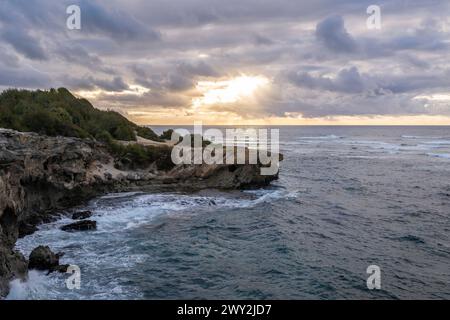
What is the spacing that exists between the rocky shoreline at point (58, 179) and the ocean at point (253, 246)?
1.36 meters

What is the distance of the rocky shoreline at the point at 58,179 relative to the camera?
71.1 ft

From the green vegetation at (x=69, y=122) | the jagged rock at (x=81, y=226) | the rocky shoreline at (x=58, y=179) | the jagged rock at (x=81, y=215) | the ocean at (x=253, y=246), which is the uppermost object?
the green vegetation at (x=69, y=122)

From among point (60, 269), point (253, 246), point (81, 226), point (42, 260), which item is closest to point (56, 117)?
point (81, 226)

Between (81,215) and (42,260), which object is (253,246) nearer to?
(42,260)

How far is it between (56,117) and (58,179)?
1245 centimetres

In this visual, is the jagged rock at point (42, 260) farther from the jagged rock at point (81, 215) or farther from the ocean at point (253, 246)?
the jagged rock at point (81, 215)

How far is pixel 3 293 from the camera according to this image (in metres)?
15.7

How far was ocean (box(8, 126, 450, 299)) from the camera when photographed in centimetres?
1903

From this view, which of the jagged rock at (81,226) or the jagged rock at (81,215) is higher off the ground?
the jagged rock at (81,215)

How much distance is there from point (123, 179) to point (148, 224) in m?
13.4

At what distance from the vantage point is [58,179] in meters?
33.2

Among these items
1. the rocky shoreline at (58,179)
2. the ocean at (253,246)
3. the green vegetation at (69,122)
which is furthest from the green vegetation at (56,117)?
the ocean at (253,246)

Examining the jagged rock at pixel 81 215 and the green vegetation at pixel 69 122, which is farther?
the green vegetation at pixel 69 122

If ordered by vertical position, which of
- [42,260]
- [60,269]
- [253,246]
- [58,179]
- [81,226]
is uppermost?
[58,179]
